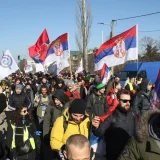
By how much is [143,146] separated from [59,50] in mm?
7912

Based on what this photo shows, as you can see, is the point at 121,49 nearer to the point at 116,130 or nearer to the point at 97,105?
the point at 97,105

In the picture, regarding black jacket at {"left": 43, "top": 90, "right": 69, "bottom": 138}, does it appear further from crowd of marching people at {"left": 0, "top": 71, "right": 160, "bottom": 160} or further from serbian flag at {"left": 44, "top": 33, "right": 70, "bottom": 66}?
serbian flag at {"left": 44, "top": 33, "right": 70, "bottom": 66}

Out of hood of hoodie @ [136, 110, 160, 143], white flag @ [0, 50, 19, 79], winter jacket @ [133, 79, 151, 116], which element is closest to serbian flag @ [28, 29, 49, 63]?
white flag @ [0, 50, 19, 79]

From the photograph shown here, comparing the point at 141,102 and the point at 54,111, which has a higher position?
the point at 54,111

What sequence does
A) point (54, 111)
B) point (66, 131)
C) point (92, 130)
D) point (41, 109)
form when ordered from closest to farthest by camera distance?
point (66, 131), point (92, 130), point (54, 111), point (41, 109)

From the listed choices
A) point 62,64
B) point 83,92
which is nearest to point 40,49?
point 62,64

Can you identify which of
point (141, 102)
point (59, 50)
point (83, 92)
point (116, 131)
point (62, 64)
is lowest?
point (83, 92)

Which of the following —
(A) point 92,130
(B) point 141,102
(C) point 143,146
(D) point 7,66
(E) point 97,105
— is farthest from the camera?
(D) point 7,66

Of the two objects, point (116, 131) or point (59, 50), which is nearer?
point (116, 131)

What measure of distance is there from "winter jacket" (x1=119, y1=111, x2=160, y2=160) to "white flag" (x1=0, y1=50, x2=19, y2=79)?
7822 mm

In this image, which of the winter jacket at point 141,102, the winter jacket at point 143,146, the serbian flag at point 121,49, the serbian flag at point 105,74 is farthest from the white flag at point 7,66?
the winter jacket at point 143,146

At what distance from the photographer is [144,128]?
236 centimetres

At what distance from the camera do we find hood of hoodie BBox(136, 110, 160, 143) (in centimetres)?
234

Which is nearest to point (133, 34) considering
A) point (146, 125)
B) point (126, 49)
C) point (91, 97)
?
point (126, 49)
